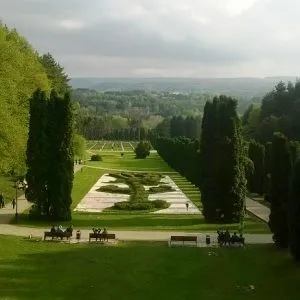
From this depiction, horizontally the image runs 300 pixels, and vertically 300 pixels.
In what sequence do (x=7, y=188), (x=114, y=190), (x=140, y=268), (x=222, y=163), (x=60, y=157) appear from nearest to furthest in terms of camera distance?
(x=140, y=268)
(x=60, y=157)
(x=222, y=163)
(x=7, y=188)
(x=114, y=190)

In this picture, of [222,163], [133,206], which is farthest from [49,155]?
[222,163]

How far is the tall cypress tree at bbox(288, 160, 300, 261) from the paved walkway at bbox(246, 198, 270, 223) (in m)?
13.4

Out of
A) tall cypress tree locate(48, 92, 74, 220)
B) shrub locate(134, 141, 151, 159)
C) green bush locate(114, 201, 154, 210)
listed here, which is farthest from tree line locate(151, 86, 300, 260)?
shrub locate(134, 141, 151, 159)

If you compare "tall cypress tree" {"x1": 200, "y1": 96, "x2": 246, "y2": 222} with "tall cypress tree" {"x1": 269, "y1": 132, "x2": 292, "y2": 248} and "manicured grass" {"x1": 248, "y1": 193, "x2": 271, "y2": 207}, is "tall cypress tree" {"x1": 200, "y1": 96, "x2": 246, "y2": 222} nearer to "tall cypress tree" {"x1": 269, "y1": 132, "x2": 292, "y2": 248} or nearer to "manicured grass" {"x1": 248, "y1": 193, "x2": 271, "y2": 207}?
"tall cypress tree" {"x1": 269, "y1": 132, "x2": 292, "y2": 248}

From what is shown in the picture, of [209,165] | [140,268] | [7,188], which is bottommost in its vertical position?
[7,188]

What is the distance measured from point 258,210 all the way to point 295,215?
19113 mm

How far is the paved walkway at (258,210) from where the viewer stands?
37.8 metres

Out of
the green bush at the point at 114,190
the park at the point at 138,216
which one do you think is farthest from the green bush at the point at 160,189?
the green bush at the point at 114,190

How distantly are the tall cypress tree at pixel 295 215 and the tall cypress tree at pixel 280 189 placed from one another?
2.78 metres

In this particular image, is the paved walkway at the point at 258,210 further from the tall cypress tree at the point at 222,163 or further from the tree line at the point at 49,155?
the tree line at the point at 49,155

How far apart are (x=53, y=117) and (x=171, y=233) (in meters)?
11.8

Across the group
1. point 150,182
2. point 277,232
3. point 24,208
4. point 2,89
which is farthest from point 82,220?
point 150,182

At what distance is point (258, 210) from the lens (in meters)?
41.2

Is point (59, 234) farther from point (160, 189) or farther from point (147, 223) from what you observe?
point (160, 189)
